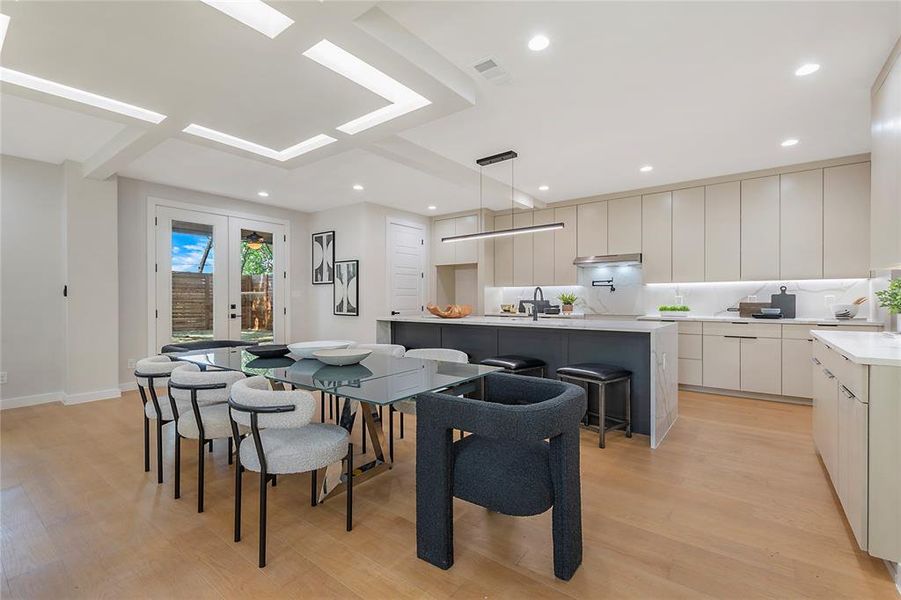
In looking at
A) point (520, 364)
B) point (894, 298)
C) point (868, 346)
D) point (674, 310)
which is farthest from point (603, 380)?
point (674, 310)

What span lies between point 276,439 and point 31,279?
185 inches

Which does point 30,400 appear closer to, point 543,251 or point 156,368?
point 156,368

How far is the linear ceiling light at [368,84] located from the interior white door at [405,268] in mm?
3632

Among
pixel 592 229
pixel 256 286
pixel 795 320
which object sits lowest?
pixel 795 320

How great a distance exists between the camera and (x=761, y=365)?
4590 millimetres

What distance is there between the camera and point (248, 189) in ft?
18.6

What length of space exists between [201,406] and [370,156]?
2.98 m

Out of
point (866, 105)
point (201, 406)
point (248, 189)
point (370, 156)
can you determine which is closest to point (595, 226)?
point (866, 105)

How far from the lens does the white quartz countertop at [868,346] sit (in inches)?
67.3

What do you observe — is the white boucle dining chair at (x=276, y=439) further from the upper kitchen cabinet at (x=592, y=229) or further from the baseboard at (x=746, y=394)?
the upper kitchen cabinet at (x=592, y=229)

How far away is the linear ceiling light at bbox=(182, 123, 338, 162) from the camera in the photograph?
3342mm

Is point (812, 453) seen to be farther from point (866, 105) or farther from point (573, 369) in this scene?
point (866, 105)

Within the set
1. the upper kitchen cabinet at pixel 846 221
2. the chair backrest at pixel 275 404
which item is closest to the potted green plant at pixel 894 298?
the upper kitchen cabinet at pixel 846 221

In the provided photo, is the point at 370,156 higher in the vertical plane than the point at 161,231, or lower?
higher
